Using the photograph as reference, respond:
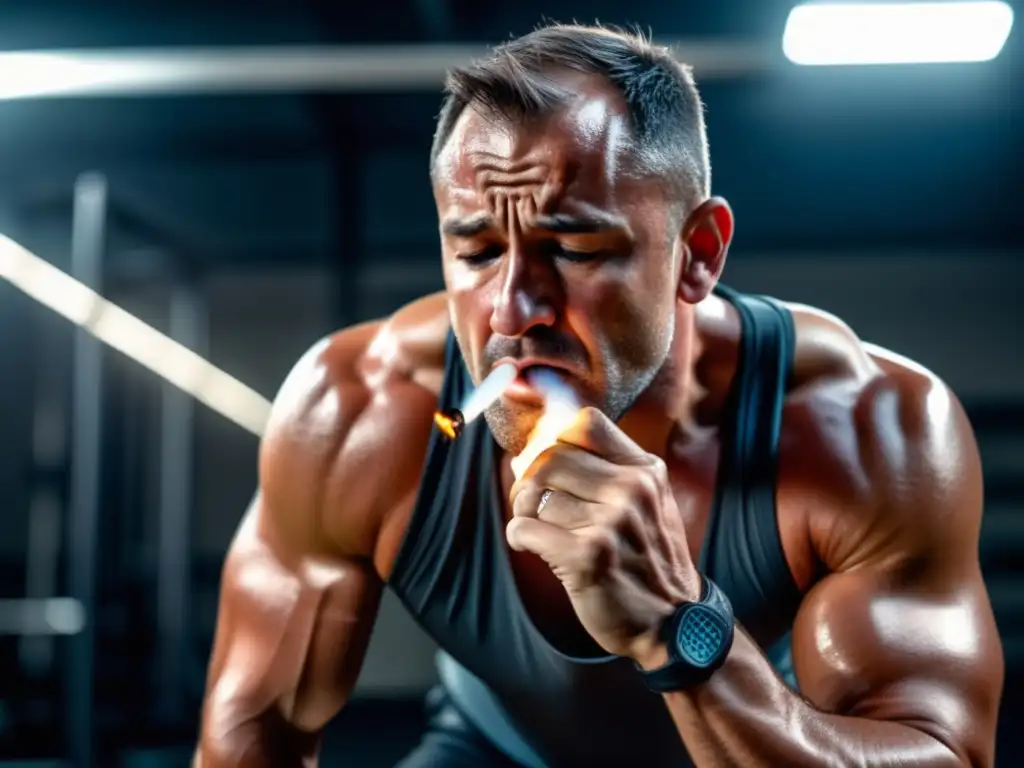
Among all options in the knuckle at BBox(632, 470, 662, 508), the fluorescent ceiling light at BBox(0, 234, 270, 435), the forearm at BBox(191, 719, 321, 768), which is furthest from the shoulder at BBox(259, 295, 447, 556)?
the fluorescent ceiling light at BBox(0, 234, 270, 435)

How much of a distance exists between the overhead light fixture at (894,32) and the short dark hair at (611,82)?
259 cm

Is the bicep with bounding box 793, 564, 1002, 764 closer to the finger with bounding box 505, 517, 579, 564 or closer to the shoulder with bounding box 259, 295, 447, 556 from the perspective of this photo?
the finger with bounding box 505, 517, 579, 564

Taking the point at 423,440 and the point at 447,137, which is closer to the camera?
the point at 447,137

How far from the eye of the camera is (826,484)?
128cm

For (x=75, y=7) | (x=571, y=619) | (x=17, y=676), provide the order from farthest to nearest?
(x=17, y=676)
(x=75, y=7)
(x=571, y=619)

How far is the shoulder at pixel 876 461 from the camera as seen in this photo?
4.10 feet

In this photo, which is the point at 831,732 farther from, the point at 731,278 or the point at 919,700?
the point at 731,278

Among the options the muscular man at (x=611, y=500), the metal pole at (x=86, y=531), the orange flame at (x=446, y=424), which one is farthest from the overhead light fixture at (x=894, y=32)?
the orange flame at (x=446, y=424)

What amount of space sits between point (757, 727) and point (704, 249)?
0.53 meters

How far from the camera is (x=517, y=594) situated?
1324mm

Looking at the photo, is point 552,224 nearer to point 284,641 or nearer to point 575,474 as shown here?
point 575,474

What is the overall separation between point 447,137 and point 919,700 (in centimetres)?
76

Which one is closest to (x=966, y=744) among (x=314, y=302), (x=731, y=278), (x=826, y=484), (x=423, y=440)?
(x=826, y=484)

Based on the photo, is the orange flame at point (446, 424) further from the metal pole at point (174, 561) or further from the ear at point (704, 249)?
the metal pole at point (174, 561)
